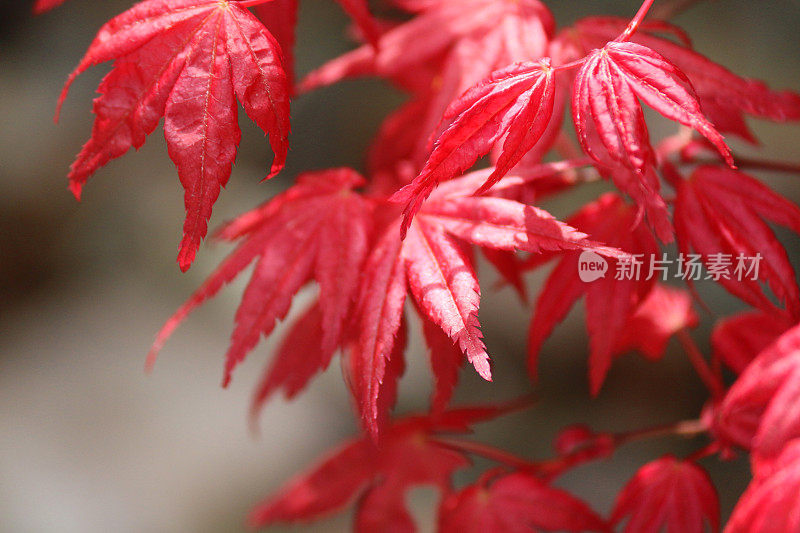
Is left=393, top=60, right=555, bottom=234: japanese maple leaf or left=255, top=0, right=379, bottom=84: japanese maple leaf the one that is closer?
left=393, top=60, right=555, bottom=234: japanese maple leaf

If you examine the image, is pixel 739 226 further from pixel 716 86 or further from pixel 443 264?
pixel 443 264

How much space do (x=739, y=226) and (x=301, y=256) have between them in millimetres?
428

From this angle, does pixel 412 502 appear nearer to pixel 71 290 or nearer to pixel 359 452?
pixel 359 452

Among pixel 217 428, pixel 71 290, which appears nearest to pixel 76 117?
pixel 71 290

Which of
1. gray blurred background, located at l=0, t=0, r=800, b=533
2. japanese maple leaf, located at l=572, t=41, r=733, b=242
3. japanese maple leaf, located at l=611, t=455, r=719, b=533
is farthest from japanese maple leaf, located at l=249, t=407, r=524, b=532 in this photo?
gray blurred background, located at l=0, t=0, r=800, b=533

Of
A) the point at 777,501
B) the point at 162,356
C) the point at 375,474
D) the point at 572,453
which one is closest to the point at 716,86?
the point at 777,501

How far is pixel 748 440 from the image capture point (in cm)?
67

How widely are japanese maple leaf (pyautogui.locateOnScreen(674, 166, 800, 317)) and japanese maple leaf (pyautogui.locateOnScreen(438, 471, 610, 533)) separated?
31cm

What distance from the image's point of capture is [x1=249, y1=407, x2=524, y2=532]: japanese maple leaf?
85 cm

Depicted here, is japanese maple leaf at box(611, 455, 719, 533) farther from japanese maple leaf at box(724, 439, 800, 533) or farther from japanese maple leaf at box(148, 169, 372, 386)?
japanese maple leaf at box(148, 169, 372, 386)

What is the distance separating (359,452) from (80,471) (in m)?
1.06

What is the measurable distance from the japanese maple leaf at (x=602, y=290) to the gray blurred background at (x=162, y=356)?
1047mm

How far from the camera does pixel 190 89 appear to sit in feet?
1.71

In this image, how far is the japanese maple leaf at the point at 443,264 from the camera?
50 centimetres
